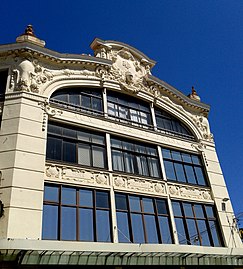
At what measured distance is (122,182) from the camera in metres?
14.9

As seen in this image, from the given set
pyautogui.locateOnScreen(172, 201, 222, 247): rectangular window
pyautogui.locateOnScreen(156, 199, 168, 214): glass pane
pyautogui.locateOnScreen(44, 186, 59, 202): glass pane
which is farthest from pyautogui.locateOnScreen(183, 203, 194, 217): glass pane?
pyautogui.locateOnScreen(44, 186, 59, 202): glass pane

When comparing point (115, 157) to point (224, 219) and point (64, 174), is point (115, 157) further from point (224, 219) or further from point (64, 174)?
point (224, 219)

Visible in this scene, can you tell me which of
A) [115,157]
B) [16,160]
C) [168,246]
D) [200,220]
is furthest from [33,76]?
[200,220]

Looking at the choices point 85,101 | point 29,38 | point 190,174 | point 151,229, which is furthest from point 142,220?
point 29,38

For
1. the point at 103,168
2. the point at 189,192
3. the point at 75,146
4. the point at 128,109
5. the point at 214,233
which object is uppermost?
the point at 128,109

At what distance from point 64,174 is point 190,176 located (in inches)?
349

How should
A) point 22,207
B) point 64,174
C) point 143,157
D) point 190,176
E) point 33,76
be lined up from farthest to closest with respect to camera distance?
point 190,176, point 143,157, point 33,76, point 64,174, point 22,207

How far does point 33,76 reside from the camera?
15.4 metres

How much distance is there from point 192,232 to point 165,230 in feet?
6.50

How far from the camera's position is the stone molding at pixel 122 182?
13366 millimetres

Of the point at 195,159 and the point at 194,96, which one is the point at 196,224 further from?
the point at 194,96

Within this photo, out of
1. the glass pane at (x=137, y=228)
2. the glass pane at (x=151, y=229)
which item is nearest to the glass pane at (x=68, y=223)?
the glass pane at (x=137, y=228)

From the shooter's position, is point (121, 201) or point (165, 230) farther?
point (165, 230)

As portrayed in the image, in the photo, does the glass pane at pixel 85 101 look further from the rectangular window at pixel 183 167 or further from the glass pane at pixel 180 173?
the glass pane at pixel 180 173
